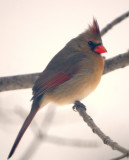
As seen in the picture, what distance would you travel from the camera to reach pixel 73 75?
321cm

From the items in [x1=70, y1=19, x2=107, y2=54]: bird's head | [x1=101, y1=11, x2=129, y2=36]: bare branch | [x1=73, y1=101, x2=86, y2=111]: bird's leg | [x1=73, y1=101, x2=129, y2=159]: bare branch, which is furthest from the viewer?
[x1=70, y1=19, x2=107, y2=54]: bird's head

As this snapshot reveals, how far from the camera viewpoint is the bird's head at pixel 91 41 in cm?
329

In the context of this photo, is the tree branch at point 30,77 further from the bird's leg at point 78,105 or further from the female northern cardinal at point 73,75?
the bird's leg at point 78,105

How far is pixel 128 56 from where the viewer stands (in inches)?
118

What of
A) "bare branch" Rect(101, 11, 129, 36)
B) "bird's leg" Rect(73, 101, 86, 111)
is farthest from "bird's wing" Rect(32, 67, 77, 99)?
"bare branch" Rect(101, 11, 129, 36)

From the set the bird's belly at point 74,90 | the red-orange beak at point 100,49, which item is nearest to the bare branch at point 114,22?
the red-orange beak at point 100,49

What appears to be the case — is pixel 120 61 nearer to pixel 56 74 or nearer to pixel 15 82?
pixel 56 74

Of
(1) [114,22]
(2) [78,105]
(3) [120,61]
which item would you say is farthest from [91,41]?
(2) [78,105]

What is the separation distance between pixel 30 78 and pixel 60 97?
14.9 inches

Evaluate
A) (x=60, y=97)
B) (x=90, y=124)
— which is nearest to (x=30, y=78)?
(x=60, y=97)

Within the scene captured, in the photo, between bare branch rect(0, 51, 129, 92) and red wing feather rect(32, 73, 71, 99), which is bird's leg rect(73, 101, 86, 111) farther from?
bare branch rect(0, 51, 129, 92)

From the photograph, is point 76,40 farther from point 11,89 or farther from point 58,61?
point 11,89

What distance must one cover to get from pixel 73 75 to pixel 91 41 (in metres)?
0.48

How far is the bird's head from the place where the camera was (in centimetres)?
329
